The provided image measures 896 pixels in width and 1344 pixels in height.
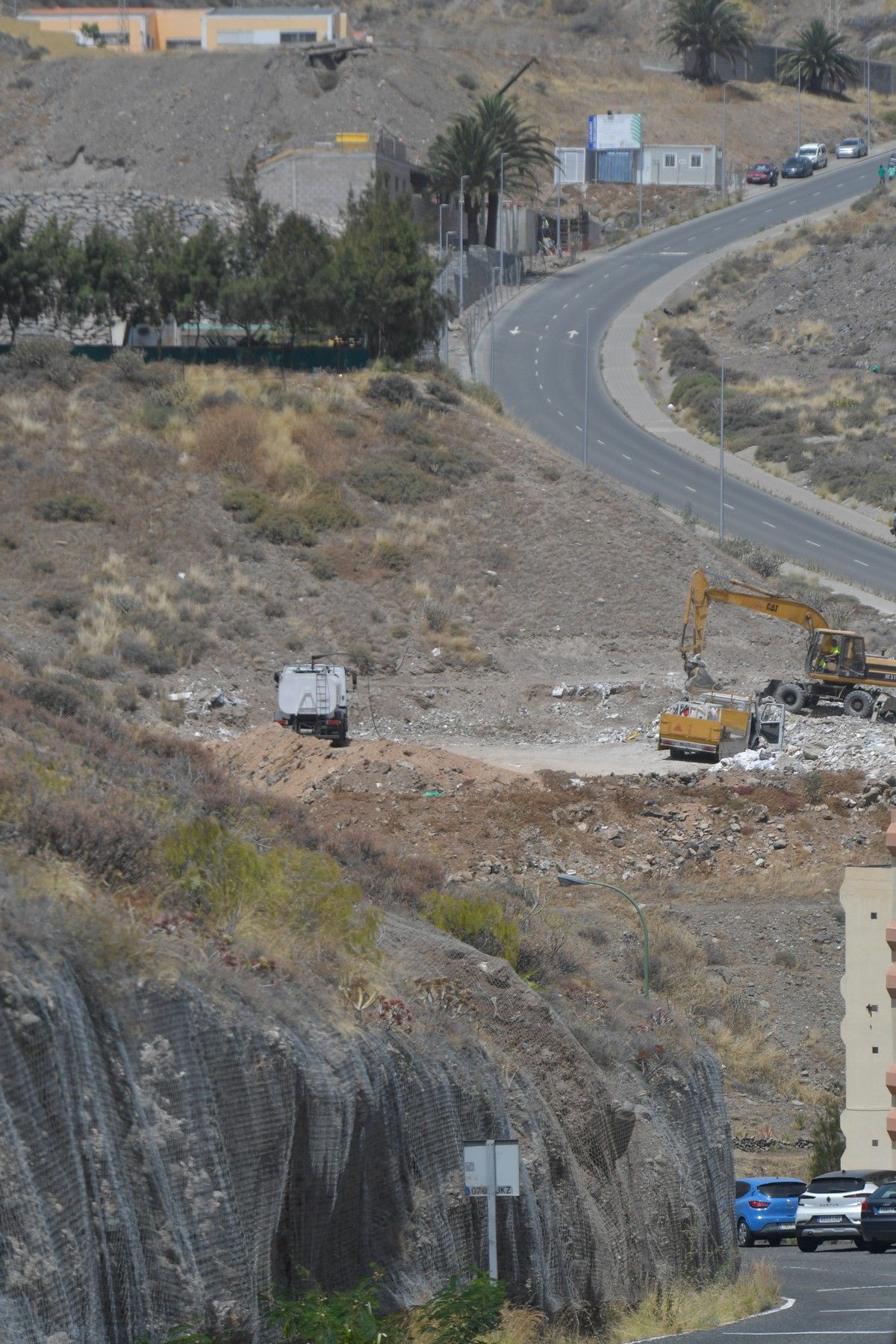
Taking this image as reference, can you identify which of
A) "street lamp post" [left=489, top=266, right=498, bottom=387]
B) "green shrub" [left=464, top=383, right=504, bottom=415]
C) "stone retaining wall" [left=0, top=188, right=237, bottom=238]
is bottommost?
"green shrub" [left=464, top=383, right=504, bottom=415]

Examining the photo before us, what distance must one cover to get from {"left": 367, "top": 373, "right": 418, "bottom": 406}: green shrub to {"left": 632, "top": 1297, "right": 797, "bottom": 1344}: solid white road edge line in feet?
169

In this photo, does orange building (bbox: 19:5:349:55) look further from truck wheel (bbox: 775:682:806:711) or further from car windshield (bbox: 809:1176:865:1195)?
car windshield (bbox: 809:1176:865:1195)

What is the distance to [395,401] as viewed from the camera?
67.4 meters

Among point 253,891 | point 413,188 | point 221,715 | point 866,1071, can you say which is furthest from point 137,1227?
point 413,188

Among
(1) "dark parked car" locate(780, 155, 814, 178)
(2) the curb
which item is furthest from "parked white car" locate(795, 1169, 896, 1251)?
(1) "dark parked car" locate(780, 155, 814, 178)

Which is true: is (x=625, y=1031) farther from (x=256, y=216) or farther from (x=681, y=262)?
(x=681, y=262)

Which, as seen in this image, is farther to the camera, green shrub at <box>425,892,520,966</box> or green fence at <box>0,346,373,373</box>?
green fence at <box>0,346,373,373</box>

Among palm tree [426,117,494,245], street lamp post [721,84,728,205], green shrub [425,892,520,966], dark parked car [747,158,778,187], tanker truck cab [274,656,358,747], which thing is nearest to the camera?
green shrub [425,892,520,966]

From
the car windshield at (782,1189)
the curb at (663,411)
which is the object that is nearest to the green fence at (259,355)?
the curb at (663,411)

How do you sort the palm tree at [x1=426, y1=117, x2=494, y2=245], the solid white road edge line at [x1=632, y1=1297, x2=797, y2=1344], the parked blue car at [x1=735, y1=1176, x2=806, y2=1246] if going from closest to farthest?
the solid white road edge line at [x1=632, y1=1297, x2=797, y2=1344] < the parked blue car at [x1=735, y1=1176, x2=806, y2=1246] < the palm tree at [x1=426, y1=117, x2=494, y2=245]

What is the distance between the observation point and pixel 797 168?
416 ft

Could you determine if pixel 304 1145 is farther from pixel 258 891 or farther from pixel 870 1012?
pixel 870 1012

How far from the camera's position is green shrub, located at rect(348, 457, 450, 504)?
6216cm

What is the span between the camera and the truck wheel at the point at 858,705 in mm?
48188
